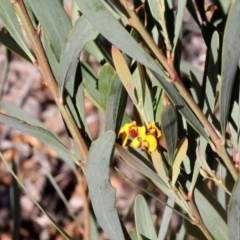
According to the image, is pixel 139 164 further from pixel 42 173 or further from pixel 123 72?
pixel 42 173

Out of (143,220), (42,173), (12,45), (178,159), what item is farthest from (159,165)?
(42,173)

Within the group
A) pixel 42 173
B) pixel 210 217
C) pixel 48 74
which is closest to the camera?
pixel 48 74

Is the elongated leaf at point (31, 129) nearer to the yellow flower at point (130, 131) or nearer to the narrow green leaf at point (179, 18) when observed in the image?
the yellow flower at point (130, 131)

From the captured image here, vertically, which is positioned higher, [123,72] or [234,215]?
[123,72]

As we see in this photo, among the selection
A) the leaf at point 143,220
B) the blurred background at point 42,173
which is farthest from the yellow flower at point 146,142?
the blurred background at point 42,173

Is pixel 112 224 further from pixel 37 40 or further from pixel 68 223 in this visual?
pixel 68 223


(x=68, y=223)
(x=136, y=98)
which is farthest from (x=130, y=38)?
(x=68, y=223)
